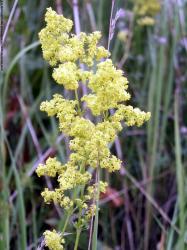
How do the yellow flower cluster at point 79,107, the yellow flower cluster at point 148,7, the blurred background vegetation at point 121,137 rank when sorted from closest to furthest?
the yellow flower cluster at point 79,107
the blurred background vegetation at point 121,137
the yellow flower cluster at point 148,7

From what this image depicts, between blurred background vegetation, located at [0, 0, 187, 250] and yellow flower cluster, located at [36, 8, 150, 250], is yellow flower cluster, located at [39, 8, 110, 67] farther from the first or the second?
blurred background vegetation, located at [0, 0, 187, 250]

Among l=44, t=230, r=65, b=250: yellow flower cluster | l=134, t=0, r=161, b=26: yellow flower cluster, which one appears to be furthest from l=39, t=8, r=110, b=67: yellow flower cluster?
l=134, t=0, r=161, b=26: yellow flower cluster

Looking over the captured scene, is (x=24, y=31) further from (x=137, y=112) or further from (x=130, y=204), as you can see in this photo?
(x=137, y=112)

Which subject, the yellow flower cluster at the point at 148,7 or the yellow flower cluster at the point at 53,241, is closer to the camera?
the yellow flower cluster at the point at 53,241

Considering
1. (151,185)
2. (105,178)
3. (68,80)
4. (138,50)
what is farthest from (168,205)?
(68,80)

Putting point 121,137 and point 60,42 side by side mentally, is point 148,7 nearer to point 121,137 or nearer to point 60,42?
point 121,137

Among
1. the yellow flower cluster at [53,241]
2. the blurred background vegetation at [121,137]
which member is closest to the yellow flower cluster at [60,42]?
the yellow flower cluster at [53,241]

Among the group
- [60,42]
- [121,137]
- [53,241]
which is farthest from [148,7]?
[53,241]

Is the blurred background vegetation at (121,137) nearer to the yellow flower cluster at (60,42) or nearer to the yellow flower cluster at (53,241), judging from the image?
the yellow flower cluster at (53,241)

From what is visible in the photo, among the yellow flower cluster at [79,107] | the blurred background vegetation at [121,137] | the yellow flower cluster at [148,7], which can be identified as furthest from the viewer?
the yellow flower cluster at [148,7]
